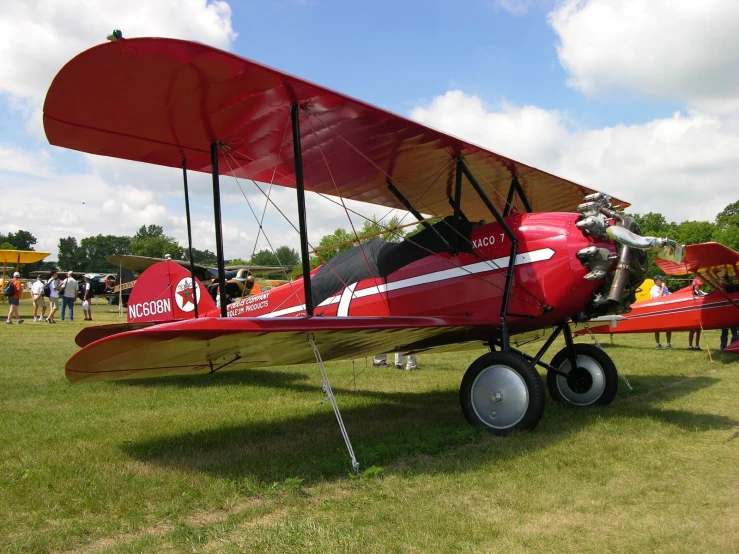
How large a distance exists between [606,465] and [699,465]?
0.66 m

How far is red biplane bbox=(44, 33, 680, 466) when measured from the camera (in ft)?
12.4

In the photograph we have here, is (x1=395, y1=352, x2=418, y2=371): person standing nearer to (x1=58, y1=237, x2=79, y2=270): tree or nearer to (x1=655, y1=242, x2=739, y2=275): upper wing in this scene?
(x1=655, y1=242, x2=739, y2=275): upper wing

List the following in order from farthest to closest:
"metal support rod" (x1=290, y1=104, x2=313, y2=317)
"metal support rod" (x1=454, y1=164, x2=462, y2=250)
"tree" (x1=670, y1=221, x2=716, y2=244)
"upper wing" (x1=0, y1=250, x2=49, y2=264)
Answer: "tree" (x1=670, y1=221, x2=716, y2=244), "upper wing" (x1=0, y1=250, x2=49, y2=264), "metal support rod" (x1=454, y1=164, x2=462, y2=250), "metal support rod" (x1=290, y1=104, x2=313, y2=317)

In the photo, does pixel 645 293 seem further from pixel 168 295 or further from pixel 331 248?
pixel 168 295

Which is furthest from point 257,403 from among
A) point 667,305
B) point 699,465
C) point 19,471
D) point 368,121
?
point 667,305

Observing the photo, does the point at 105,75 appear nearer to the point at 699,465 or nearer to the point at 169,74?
the point at 169,74

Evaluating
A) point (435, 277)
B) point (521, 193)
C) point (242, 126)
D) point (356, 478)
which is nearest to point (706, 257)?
point (521, 193)

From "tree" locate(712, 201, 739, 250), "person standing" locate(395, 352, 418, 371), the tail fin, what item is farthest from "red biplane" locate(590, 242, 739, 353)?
"tree" locate(712, 201, 739, 250)

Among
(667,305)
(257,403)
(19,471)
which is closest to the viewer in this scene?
(19,471)

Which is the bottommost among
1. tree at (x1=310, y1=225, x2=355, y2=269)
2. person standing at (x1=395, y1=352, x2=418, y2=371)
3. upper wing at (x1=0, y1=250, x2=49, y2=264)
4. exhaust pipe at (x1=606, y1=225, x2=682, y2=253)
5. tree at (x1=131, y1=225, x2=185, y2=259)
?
person standing at (x1=395, y1=352, x2=418, y2=371)

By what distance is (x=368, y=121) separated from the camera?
4820 mm

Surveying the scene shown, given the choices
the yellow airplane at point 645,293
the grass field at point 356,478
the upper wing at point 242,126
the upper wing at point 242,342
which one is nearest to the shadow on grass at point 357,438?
the grass field at point 356,478

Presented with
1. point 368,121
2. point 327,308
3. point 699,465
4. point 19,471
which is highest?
point 368,121

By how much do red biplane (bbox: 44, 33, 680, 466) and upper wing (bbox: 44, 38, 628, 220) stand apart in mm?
18
